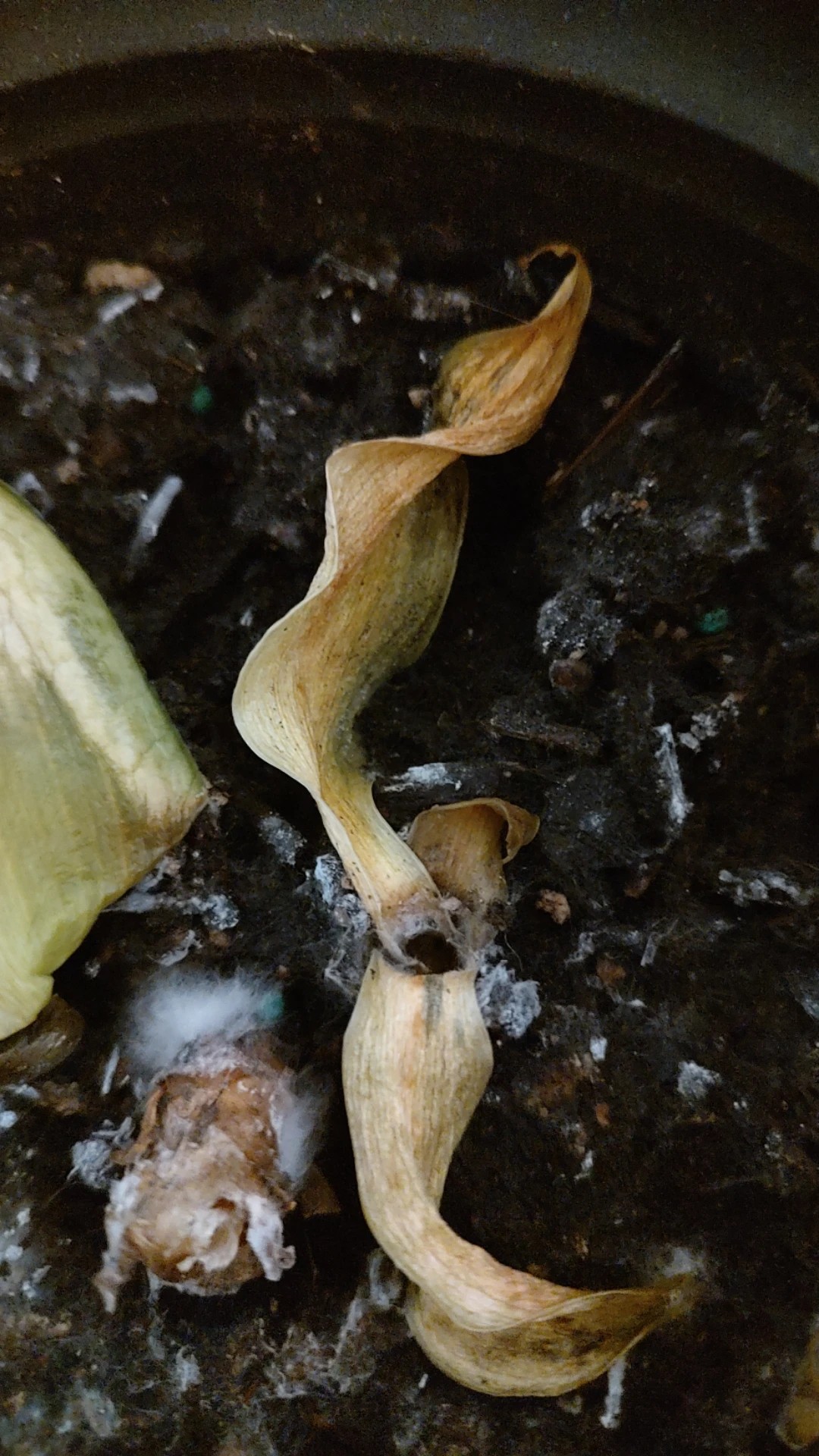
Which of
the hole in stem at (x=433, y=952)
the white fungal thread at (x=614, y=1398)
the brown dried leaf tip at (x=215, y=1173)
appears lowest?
the white fungal thread at (x=614, y=1398)

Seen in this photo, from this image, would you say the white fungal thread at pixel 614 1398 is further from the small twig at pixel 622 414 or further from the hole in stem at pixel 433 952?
the small twig at pixel 622 414

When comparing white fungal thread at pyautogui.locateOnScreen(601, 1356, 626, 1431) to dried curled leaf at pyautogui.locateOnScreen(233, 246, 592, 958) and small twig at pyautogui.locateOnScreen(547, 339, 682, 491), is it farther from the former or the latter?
small twig at pyautogui.locateOnScreen(547, 339, 682, 491)

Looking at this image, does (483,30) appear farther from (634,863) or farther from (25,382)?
(634,863)

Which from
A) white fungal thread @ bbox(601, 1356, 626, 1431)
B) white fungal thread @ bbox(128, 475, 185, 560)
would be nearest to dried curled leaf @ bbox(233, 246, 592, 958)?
white fungal thread @ bbox(128, 475, 185, 560)

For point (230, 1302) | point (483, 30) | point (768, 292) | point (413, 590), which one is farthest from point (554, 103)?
point (230, 1302)

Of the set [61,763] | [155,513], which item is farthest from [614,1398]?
[155,513]

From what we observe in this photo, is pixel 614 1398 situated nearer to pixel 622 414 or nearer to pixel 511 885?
pixel 511 885

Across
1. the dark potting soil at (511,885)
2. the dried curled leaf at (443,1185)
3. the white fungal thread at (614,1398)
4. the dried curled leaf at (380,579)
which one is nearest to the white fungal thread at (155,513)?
the dark potting soil at (511,885)
